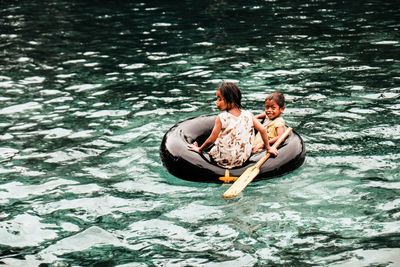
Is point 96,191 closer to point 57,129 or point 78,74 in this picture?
point 57,129

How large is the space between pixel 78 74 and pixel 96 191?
18.7 ft

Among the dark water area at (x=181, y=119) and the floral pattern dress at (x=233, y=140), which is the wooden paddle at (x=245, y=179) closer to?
the dark water area at (x=181, y=119)

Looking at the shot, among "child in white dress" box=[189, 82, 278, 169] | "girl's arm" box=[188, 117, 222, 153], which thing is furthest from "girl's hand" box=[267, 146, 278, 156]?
"girl's arm" box=[188, 117, 222, 153]

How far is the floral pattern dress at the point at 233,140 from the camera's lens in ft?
20.3

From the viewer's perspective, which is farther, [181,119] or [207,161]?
[181,119]

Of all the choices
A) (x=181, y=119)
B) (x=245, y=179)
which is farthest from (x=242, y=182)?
(x=181, y=119)

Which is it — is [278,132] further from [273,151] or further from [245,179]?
[245,179]

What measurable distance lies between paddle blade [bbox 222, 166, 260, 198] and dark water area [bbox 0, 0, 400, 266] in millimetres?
114

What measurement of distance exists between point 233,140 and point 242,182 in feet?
1.93

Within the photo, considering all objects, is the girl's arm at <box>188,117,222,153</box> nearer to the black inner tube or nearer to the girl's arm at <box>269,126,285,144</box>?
the black inner tube

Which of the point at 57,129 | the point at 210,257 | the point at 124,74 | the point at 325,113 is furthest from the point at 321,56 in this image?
the point at 210,257

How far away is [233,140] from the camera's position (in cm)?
623

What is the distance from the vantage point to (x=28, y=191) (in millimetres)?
6273

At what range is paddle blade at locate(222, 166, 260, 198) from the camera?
5727 millimetres
